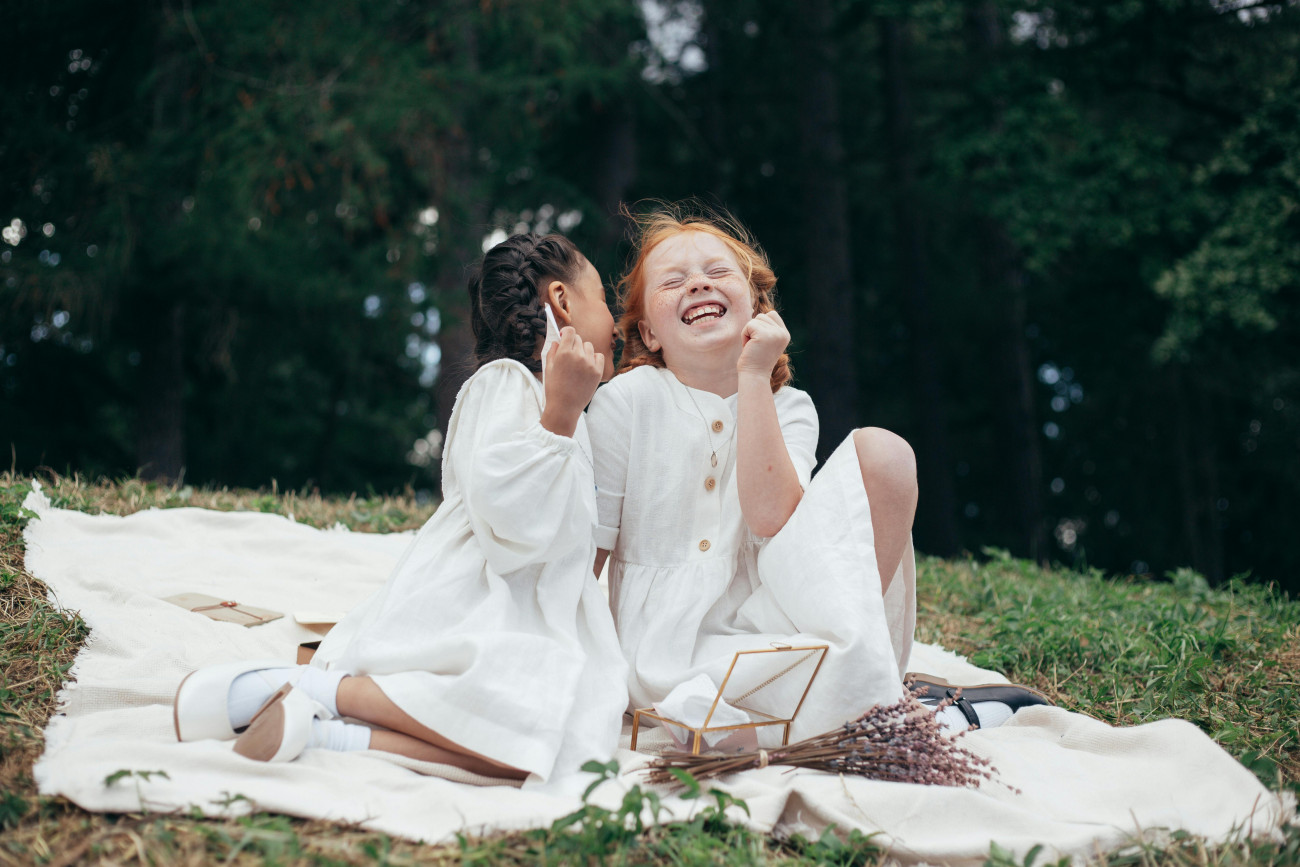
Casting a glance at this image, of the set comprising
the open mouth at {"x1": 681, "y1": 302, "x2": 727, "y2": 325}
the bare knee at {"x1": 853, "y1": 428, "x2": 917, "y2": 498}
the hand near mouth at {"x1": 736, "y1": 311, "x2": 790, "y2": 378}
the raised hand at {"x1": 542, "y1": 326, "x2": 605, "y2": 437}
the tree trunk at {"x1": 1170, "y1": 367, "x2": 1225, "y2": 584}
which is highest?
the open mouth at {"x1": 681, "y1": 302, "x2": 727, "y2": 325}

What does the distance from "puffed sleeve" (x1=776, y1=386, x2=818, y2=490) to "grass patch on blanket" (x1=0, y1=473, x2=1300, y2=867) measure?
101cm

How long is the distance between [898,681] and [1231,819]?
705 mm

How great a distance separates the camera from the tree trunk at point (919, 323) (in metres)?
11.9

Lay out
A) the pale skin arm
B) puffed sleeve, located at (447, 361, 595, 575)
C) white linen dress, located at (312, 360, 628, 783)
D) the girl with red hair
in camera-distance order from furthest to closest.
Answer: the pale skin arm → the girl with red hair → puffed sleeve, located at (447, 361, 595, 575) → white linen dress, located at (312, 360, 628, 783)

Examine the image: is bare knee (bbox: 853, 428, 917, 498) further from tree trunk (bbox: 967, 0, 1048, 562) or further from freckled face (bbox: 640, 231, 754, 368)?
tree trunk (bbox: 967, 0, 1048, 562)

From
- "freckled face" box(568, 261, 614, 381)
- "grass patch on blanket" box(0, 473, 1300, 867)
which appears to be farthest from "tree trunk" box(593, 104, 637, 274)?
"freckled face" box(568, 261, 614, 381)

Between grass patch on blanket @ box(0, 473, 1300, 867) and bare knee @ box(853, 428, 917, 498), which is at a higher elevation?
bare knee @ box(853, 428, 917, 498)

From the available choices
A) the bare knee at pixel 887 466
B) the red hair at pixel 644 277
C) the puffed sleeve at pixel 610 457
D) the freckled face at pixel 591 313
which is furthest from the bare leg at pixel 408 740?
the red hair at pixel 644 277

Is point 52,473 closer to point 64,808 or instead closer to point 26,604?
point 26,604

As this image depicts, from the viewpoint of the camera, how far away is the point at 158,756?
185 cm

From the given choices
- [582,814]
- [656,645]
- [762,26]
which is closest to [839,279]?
[762,26]

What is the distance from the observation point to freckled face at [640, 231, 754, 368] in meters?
2.57

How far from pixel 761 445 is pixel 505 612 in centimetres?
76

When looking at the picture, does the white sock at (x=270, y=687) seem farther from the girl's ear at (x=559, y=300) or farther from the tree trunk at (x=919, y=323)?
the tree trunk at (x=919, y=323)
